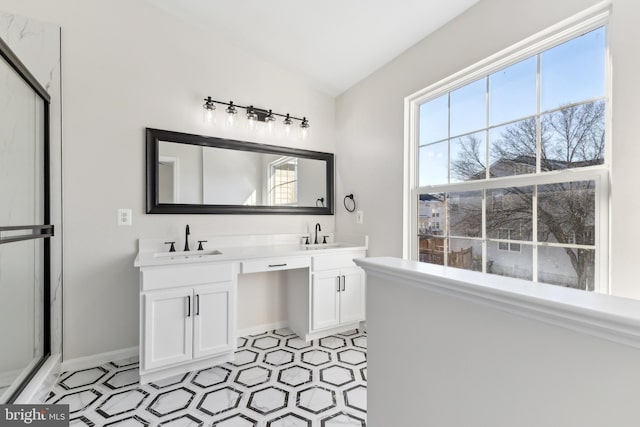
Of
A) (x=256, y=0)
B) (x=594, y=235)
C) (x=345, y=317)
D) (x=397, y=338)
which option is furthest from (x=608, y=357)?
(x=256, y=0)

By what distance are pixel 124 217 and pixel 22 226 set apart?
0.65 metres

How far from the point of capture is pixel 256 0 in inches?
84.7

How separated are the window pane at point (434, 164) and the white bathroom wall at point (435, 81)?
18cm

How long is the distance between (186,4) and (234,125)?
3.17 feet

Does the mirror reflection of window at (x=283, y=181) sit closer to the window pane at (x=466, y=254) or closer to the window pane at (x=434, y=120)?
the window pane at (x=434, y=120)

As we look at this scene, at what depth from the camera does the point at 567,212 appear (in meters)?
1.54

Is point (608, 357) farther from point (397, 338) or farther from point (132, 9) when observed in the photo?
point (132, 9)

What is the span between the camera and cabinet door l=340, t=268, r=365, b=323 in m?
2.74

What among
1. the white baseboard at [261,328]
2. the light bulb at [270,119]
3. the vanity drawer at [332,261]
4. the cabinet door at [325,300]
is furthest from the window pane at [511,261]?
the light bulb at [270,119]

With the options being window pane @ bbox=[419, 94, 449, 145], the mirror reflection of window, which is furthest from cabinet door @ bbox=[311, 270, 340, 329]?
window pane @ bbox=[419, 94, 449, 145]

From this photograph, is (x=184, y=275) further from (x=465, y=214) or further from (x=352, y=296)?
(x=465, y=214)

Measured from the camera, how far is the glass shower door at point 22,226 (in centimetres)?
158

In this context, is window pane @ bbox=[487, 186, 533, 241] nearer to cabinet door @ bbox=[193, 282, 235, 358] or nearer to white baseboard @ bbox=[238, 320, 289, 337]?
cabinet door @ bbox=[193, 282, 235, 358]

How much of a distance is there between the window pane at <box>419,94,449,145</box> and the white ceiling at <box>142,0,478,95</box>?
50 centimetres
